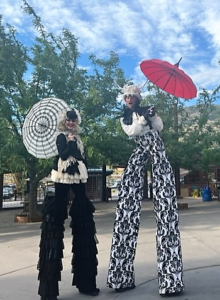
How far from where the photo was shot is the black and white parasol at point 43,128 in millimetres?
4203

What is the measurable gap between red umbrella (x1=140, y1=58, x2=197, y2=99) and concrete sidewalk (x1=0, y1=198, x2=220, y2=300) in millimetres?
2326

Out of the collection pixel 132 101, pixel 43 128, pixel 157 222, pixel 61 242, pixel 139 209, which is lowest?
pixel 61 242

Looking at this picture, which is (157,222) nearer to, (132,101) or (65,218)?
(65,218)

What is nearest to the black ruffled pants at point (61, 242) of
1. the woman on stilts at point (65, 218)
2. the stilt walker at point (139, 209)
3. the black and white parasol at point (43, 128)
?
the woman on stilts at point (65, 218)

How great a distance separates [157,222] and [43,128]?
1.73 m

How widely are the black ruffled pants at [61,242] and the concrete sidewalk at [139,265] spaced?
293 millimetres

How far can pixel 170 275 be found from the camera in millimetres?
3982

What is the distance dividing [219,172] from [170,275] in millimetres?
20977

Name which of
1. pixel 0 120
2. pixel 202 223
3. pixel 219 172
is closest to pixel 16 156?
pixel 0 120

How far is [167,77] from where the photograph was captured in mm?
4285

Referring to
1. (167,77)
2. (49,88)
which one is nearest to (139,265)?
(167,77)

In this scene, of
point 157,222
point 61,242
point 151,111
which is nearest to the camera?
point 61,242

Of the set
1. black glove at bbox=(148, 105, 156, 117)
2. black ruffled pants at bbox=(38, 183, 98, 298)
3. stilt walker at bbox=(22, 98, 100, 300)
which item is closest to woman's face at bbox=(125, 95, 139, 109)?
black glove at bbox=(148, 105, 156, 117)

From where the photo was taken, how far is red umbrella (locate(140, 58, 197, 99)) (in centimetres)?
423
